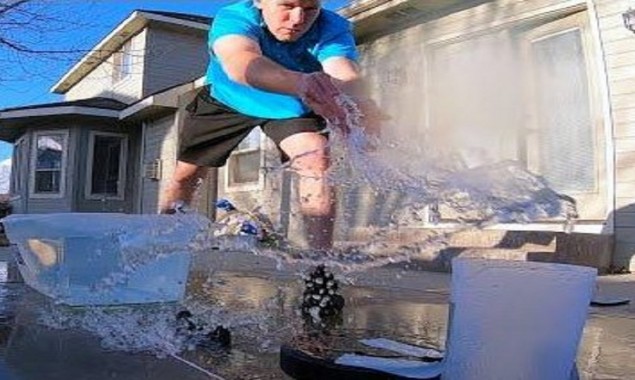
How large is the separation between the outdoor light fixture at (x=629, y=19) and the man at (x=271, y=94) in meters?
3.87

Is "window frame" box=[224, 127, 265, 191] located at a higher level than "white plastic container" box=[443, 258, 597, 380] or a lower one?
higher

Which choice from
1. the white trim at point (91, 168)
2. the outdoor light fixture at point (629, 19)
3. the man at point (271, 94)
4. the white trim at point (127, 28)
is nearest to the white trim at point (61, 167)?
the white trim at point (91, 168)

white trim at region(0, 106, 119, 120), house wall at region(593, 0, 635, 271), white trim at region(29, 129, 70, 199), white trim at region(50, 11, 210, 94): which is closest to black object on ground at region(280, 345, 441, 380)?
house wall at region(593, 0, 635, 271)

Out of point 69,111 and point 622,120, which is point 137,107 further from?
point 622,120

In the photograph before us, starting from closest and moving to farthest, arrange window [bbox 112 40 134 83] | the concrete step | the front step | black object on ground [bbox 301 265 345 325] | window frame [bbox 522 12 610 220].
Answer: black object on ground [bbox 301 265 345 325] < the front step < the concrete step < window frame [bbox 522 12 610 220] < window [bbox 112 40 134 83]

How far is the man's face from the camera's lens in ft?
7.46

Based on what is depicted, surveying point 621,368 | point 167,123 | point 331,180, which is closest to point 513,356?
point 621,368

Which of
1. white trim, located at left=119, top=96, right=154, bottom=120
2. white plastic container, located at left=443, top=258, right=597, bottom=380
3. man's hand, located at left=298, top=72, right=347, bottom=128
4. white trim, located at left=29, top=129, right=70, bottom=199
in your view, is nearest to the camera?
white plastic container, located at left=443, top=258, right=597, bottom=380

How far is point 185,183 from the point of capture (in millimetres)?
2762

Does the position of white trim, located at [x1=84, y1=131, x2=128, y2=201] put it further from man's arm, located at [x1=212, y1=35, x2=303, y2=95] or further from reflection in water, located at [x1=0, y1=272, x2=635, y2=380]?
man's arm, located at [x1=212, y1=35, x2=303, y2=95]

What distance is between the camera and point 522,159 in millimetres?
6715

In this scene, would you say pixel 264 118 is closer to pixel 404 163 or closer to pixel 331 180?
pixel 331 180

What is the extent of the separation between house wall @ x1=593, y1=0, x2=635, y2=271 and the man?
4.06m

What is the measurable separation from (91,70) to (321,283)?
21088 mm
